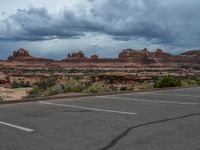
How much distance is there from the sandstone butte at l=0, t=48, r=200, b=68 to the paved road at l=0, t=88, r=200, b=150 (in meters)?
156

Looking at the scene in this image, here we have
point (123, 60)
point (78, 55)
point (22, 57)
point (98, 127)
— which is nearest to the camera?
point (98, 127)

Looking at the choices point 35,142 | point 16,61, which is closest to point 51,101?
point 35,142

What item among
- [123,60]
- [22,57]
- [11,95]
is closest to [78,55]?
[123,60]

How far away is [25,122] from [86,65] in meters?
161

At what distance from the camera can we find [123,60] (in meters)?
182

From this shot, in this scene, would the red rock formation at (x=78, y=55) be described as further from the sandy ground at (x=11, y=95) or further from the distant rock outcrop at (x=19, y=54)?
the sandy ground at (x=11, y=95)

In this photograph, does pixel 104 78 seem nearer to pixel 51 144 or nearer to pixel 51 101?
pixel 51 101

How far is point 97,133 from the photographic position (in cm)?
866

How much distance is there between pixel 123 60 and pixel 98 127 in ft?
568

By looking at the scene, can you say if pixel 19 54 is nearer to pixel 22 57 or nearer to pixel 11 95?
pixel 22 57

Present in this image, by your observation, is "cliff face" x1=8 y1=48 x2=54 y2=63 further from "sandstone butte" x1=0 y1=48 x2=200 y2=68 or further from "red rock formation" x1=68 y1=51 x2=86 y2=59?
"red rock formation" x1=68 y1=51 x2=86 y2=59

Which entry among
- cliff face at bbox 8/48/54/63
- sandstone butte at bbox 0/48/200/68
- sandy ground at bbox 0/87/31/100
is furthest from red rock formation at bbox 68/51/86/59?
sandy ground at bbox 0/87/31/100

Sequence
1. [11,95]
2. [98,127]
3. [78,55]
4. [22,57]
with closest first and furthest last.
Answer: [98,127] → [11,95] → [22,57] → [78,55]

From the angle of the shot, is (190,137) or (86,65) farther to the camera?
(86,65)
